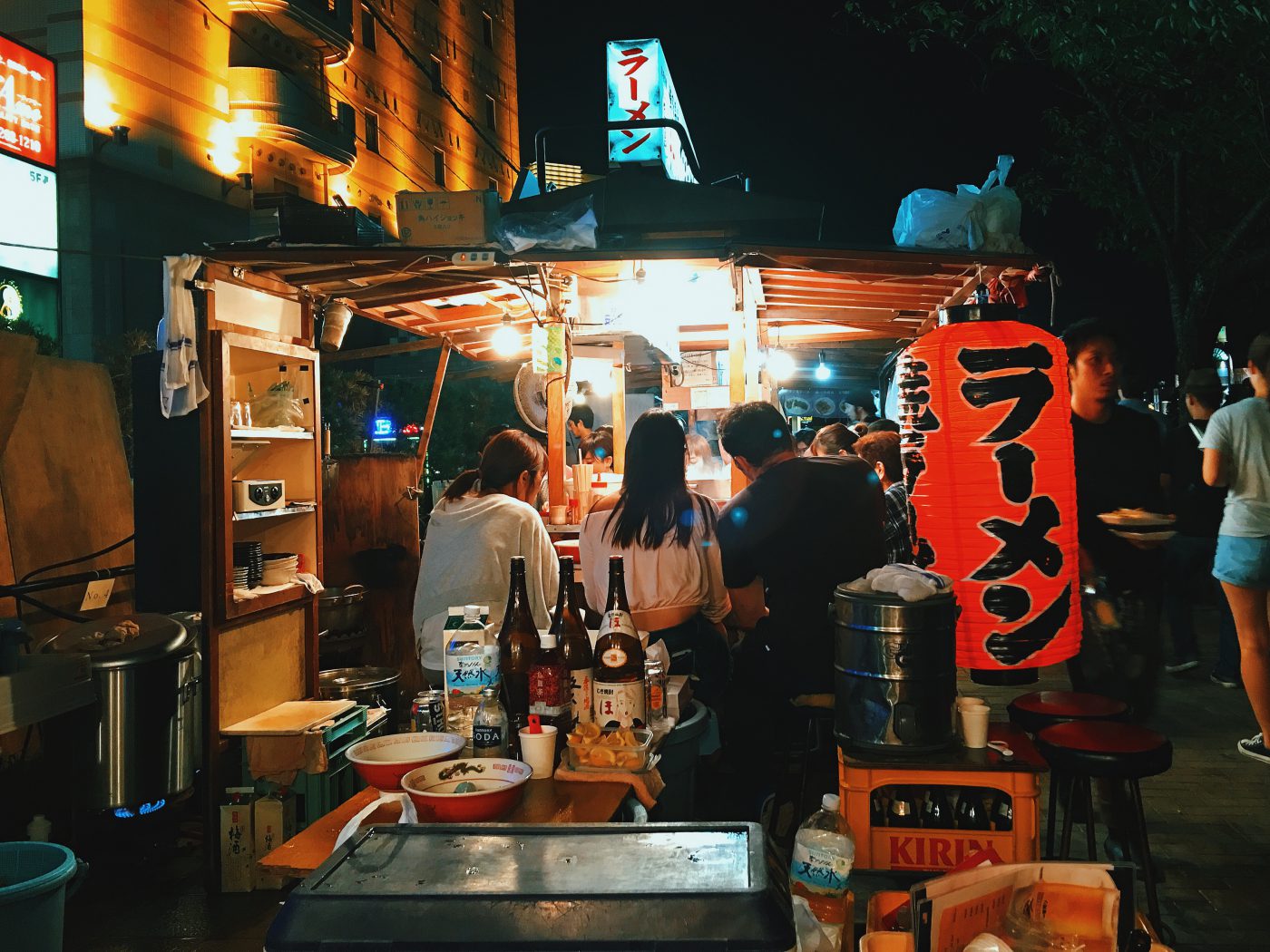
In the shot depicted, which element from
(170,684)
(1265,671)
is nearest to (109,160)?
(170,684)

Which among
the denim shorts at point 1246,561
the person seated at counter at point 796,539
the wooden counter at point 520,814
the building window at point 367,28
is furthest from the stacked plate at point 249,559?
the building window at point 367,28

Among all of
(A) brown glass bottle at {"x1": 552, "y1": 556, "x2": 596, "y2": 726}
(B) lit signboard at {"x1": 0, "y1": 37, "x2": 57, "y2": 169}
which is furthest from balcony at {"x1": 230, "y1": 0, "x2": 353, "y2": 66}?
(A) brown glass bottle at {"x1": 552, "y1": 556, "x2": 596, "y2": 726}

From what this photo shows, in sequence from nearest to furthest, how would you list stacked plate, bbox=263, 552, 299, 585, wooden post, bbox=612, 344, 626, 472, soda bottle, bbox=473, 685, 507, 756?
soda bottle, bbox=473, 685, 507, 756 → stacked plate, bbox=263, 552, 299, 585 → wooden post, bbox=612, 344, 626, 472

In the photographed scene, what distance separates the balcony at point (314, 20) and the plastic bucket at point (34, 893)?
29450 millimetres

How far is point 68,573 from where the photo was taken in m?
6.36

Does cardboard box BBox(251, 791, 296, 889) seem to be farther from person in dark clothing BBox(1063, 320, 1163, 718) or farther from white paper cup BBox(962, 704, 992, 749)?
person in dark clothing BBox(1063, 320, 1163, 718)

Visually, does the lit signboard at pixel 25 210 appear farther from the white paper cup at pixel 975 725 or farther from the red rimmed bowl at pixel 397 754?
the white paper cup at pixel 975 725

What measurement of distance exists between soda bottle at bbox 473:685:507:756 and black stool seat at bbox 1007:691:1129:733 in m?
2.40

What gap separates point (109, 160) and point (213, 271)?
63.8 feet

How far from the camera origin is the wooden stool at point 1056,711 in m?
4.05

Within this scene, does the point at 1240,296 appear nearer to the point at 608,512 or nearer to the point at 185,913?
the point at 608,512

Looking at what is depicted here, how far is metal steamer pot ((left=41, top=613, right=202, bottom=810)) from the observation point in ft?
16.4

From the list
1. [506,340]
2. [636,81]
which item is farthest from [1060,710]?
[636,81]

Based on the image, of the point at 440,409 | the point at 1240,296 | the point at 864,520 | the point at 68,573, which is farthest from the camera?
the point at 440,409
